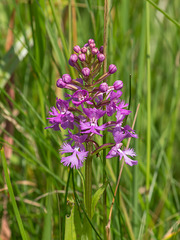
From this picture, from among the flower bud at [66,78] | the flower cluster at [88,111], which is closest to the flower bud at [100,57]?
the flower cluster at [88,111]

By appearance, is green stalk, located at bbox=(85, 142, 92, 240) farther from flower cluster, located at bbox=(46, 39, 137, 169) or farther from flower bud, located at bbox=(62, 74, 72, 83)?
flower bud, located at bbox=(62, 74, 72, 83)

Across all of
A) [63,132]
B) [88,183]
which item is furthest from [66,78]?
[63,132]

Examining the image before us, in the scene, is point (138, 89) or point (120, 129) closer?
point (120, 129)

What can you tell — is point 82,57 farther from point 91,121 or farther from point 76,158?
point 76,158

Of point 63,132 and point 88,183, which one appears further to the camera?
point 63,132

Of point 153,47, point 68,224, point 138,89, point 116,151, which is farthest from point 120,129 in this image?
point 153,47

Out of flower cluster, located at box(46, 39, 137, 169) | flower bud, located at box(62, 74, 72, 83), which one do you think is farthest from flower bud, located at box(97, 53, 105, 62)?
flower bud, located at box(62, 74, 72, 83)

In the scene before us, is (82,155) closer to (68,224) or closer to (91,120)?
(91,120)

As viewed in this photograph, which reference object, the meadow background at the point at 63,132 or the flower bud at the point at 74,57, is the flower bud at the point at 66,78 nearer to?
the flower bud at the point at 74,57
